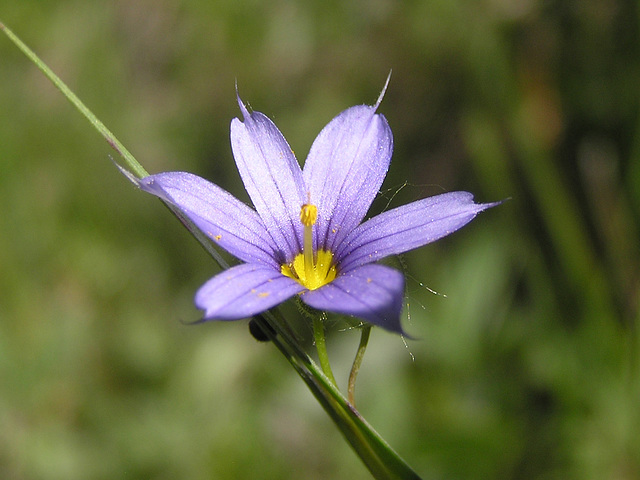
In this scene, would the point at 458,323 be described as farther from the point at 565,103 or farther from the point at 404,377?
the point at 565,103

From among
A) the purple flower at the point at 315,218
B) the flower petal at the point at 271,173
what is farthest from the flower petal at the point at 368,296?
the flower petal at the point at 271,173

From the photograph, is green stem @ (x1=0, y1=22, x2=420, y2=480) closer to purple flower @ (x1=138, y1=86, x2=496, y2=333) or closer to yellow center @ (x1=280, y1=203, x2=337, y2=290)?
purple flower @ (x1=138, y1=86, x2=496, y2=333)

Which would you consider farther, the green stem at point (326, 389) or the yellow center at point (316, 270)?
the yellow center at point (316, 270)

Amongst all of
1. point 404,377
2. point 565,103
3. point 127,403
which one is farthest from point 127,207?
point 565,103

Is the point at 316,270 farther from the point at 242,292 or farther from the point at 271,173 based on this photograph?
the point at 242,292

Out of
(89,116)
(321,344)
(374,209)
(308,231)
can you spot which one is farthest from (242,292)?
(374,209)

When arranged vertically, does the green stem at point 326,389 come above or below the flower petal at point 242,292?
below

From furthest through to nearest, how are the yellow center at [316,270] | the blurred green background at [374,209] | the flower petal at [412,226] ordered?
1. the blurred green background at [374,209]
2. the yellow center at [316,270]
3. the flower petal at [412,226]

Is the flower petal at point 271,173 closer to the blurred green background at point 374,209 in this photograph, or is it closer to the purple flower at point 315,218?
the purple flower at point 315,218
